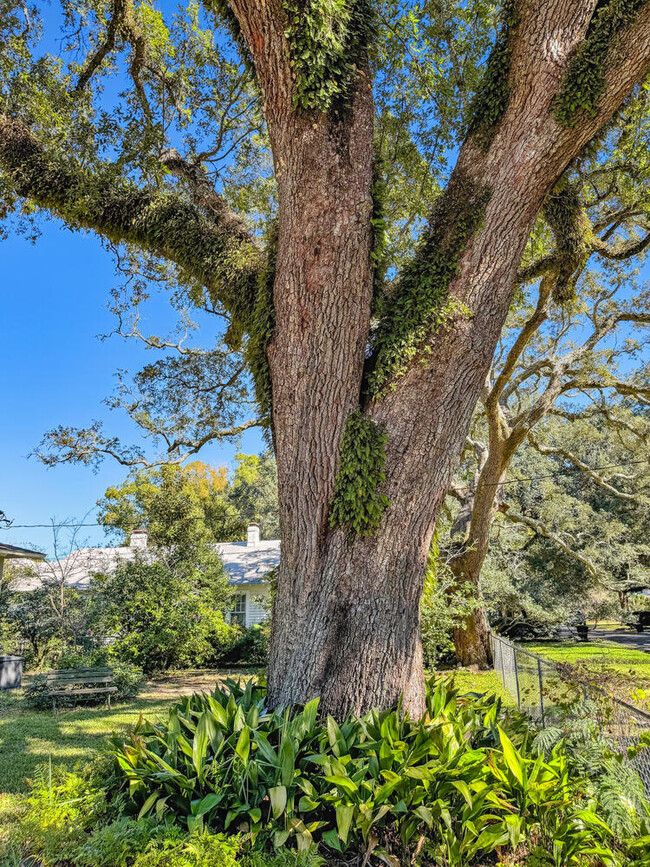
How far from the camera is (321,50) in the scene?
3.89 m

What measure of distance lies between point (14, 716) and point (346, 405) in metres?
8.50

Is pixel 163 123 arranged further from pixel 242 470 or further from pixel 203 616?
pixel 242 470

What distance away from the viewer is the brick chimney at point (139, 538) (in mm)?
15155

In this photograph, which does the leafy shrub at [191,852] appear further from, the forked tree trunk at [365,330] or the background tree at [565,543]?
the background tree at [565,543]

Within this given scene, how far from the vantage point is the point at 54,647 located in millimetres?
13539

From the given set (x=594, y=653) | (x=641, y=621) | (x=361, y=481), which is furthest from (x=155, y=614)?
(x=641, y=621)

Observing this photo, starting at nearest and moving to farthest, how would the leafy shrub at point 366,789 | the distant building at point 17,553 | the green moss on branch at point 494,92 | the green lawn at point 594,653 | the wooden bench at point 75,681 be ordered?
the leafy shrub at point 366,789 < the green moss on branch at point 494,92 < the wooden bench at point 75,681 < the distant building at point 17,553 < the green lawn at point 594,653

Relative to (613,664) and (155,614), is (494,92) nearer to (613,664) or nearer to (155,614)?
(155,614)

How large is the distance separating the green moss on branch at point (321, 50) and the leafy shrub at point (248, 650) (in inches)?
534

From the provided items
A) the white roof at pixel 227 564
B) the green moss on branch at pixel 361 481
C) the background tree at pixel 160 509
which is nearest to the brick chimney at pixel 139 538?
the background tree at pixel 160 509

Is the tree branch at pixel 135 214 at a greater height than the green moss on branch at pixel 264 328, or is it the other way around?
the tree branch at pixel 135 214

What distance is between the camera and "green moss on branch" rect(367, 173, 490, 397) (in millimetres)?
4082

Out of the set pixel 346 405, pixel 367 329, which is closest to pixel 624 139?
pixel 367 329

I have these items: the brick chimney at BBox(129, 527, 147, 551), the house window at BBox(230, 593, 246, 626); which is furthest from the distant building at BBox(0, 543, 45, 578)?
the house window at BBox(230, 593, 246, 626)
